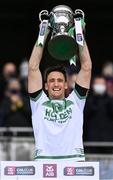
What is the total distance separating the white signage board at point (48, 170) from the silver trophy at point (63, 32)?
1.14m

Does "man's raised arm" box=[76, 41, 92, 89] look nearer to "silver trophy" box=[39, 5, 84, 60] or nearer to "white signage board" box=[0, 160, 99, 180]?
"silver trophy" box=[39, 5, 84, 60]

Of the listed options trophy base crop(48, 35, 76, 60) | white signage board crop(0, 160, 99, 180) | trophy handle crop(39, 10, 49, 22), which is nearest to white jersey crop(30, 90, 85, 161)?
trophy base crop(48, 35, 76, 60)

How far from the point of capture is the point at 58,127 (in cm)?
771

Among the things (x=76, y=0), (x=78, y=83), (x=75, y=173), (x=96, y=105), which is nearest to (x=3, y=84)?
(x=96, y=105)

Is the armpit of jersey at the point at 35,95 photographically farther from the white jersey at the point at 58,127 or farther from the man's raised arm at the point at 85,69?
the man's raised arm at the point at 85,69

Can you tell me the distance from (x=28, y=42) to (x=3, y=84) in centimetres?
468

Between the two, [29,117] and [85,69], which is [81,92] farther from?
[29,117]

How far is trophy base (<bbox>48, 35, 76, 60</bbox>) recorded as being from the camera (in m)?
7.69

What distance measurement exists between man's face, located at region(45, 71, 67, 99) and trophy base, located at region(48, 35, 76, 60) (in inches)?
6.5

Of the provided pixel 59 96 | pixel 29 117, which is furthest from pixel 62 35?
pixel 29 117

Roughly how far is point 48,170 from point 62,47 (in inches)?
47.7

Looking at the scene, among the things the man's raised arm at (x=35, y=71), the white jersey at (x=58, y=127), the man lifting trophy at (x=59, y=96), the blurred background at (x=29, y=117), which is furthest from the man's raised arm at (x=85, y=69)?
the blurred background at (x=29, y=117)

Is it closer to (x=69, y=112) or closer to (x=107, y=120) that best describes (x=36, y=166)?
(x=69, y=112)

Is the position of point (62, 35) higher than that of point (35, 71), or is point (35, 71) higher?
point (62, 35)
